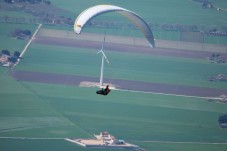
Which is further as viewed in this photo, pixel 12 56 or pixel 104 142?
pixel 12 56

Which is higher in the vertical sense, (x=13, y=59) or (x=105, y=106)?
(x=13, y=59)

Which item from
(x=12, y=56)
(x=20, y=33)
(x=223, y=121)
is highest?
(x=20, y=33)

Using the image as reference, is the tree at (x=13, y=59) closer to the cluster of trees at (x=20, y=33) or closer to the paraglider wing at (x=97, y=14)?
the cluster of trees at (x=20, y=33)

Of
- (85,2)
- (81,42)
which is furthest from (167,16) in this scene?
(81,42)

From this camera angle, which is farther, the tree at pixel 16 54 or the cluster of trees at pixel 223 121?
the tree at pixel 16 54

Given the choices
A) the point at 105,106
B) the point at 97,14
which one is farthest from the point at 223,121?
the point at 97,14

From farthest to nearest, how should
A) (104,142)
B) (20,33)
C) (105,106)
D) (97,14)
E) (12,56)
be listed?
1. (20,33)
2. (12,56)
3. (105,106)
4. (104,142)
5. (97,14)

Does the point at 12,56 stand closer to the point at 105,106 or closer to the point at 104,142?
the point at 105,106

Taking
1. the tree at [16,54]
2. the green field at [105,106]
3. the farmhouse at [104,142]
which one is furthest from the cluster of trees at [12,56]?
the farmhouse at [104,142]

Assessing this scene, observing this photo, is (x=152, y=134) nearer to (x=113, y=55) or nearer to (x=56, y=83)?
(x=56, y=83)
